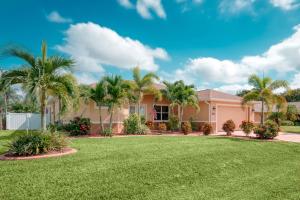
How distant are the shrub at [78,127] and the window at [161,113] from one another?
7603 millimetres

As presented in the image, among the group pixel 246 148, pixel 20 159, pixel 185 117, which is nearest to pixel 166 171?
pixel 20 159

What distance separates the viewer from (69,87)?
10250 mm

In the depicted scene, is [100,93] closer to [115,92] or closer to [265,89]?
[115,92]

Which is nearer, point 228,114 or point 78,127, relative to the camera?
point 78,127

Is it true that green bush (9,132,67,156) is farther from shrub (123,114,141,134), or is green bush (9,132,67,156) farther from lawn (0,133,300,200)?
shrub (123,114,141,134)

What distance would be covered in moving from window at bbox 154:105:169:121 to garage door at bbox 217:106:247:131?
195 inches

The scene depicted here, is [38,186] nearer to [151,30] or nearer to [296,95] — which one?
[151,30]

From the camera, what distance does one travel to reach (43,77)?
9.64 metres

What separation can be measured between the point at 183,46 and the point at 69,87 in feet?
35.9

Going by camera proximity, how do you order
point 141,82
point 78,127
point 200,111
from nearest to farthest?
point 78,127 → point 141,82 → point 200,111

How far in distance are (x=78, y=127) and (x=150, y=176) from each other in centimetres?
1177

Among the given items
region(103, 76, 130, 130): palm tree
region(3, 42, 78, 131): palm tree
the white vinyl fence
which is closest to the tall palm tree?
region(103, 76, 130, 130): palm tree

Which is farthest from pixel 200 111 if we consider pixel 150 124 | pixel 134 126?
pixel 134 126

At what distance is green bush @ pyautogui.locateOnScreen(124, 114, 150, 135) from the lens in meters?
19.0
